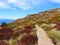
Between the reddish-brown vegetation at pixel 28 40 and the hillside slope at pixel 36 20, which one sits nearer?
the reddish-brown vegetation at pixel 28 40

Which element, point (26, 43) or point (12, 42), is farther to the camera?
point (12, 42)

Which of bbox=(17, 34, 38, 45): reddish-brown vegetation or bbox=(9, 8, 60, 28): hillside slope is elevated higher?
bbox=(9, 8, 60, 28): hillside slope

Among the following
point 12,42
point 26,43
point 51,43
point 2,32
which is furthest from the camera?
point 2,32

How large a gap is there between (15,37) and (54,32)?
3.12 metres

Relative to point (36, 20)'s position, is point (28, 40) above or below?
below

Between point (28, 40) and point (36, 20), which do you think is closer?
point (28, 40)

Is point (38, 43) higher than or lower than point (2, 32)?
lower

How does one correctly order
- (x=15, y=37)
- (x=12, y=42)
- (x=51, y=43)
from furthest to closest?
1. (x=15, y=37)
2. (x=12, y=42)
3. (x=51, y=43)

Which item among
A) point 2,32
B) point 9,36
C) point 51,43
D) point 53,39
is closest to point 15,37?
point 9,36

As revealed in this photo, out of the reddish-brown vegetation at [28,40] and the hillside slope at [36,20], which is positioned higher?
the hillside slope at [36,20]

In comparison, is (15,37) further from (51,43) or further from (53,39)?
(51,43)

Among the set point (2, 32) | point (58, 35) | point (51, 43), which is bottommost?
point (51, 43)

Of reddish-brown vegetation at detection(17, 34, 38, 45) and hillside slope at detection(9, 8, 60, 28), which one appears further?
hillside slope at detection(9, 8, 60, 28)

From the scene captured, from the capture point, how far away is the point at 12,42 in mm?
19703
